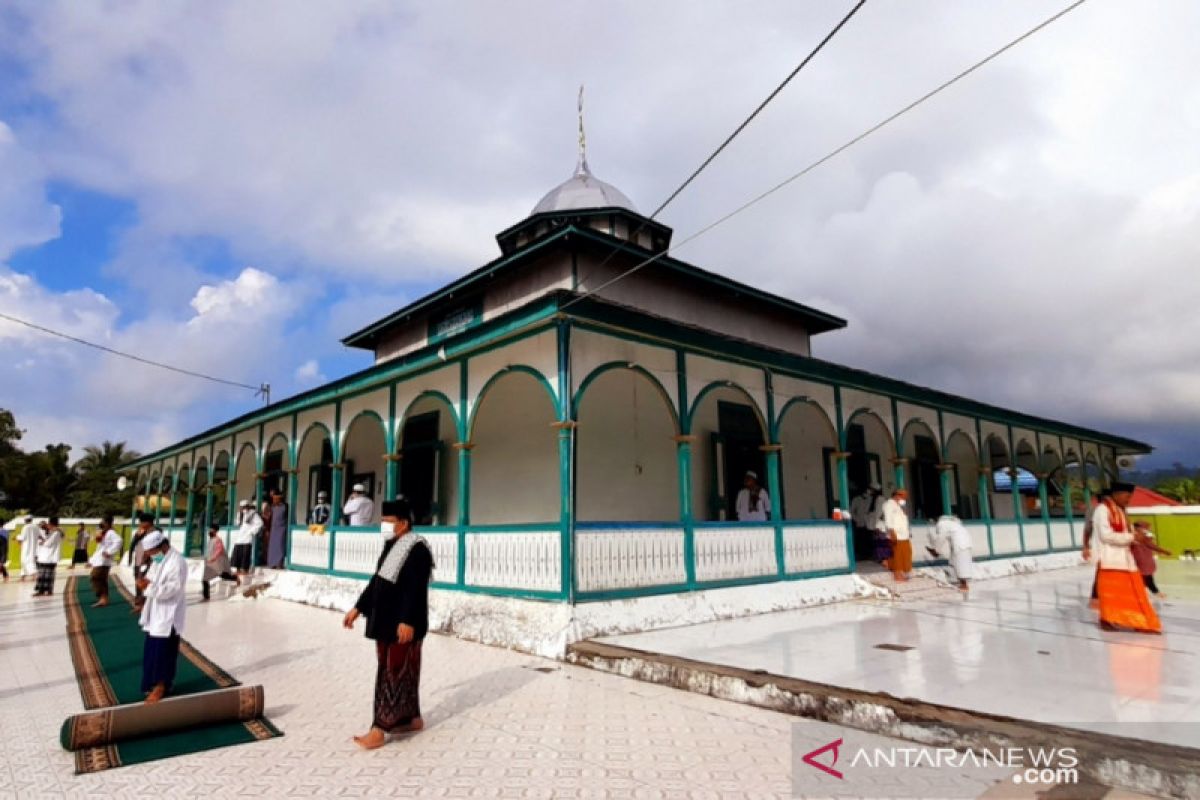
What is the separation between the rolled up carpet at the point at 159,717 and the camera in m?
4.00

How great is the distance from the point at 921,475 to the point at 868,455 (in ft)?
8.62

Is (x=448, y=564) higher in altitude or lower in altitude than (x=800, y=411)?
lower

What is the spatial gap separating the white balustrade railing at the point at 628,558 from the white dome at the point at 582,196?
783cm

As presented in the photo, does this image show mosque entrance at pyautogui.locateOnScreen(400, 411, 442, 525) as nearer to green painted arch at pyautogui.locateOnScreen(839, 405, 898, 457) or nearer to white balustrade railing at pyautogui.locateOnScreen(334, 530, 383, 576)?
white balustrade railing at pyautogui.locateOnScreen(334, 530, 383, 576)

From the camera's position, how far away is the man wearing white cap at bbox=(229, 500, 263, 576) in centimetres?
1289

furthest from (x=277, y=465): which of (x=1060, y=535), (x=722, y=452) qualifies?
(x=1060, y=535)

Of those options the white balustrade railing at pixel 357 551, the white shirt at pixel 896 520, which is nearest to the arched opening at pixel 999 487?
the white shirt at pixel 896 520

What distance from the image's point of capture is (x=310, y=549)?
38.5ft

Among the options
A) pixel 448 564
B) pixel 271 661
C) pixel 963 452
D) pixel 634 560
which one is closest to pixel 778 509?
pixel 634 560

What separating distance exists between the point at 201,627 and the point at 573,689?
21.2 ft

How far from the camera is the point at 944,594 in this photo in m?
10.2

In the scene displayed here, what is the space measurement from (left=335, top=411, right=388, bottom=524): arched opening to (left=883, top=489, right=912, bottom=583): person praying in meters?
9.32

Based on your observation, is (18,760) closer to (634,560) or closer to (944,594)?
(634,560)

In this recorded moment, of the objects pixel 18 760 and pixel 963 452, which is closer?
pixel 18 760
